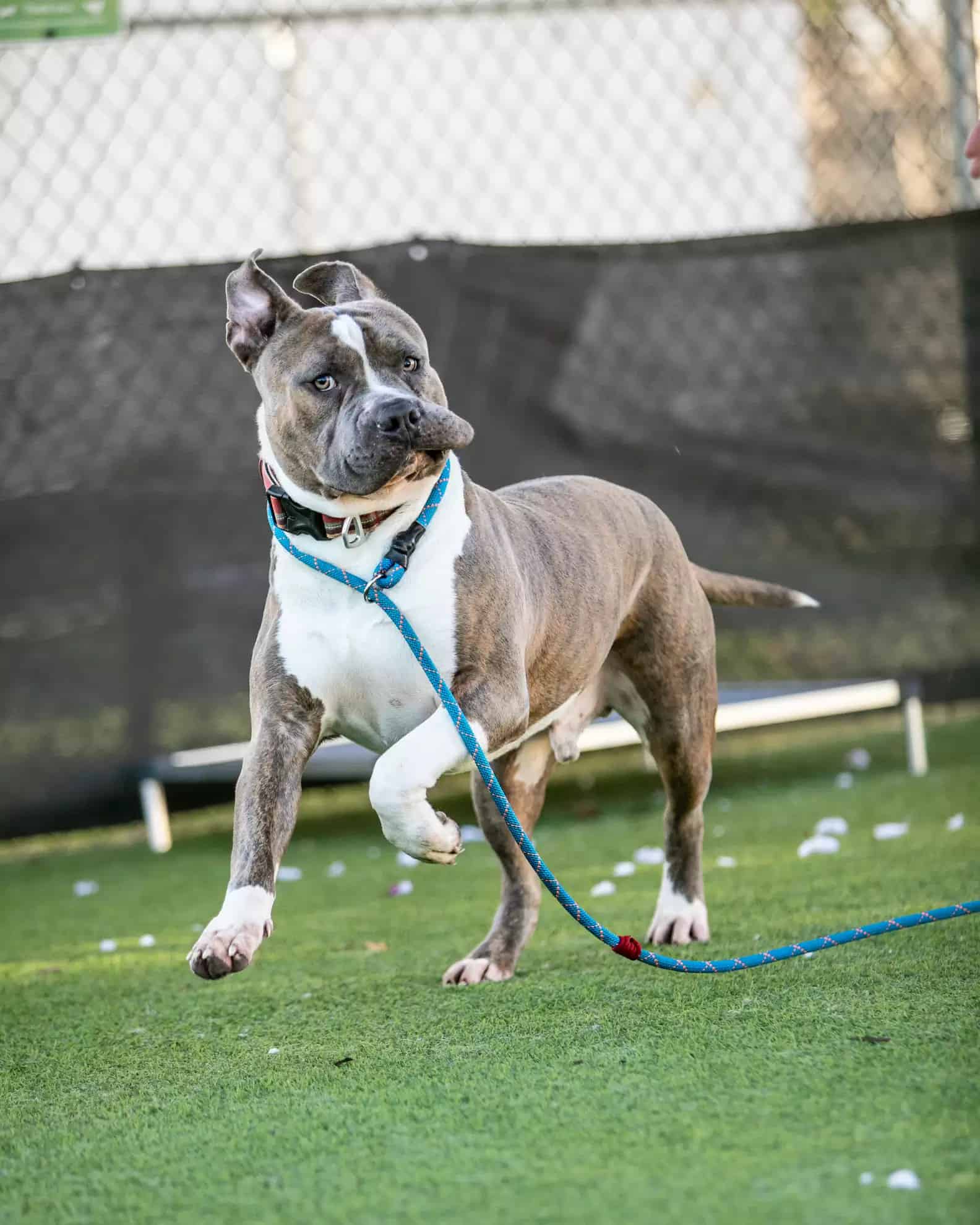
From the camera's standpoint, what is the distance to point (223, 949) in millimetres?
2451

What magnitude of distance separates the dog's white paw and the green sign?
3.64m

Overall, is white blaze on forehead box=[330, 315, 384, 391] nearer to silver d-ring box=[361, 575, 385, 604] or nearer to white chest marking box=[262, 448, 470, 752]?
white chest marking box=[262, 448, 470, 752]

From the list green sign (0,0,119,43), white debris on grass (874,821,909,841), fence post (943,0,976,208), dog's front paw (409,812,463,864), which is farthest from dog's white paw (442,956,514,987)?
fence post (943,0,976,208)

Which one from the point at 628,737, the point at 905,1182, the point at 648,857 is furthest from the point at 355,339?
the point at 628,737

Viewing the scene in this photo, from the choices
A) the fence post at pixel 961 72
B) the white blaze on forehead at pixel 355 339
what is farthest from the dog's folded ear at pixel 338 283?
the fence post at pixel 961 72

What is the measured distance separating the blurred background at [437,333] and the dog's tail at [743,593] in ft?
5.04

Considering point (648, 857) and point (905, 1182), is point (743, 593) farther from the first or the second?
point (905, 1182)

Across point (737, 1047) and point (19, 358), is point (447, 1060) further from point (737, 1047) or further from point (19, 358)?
point (19, 358)

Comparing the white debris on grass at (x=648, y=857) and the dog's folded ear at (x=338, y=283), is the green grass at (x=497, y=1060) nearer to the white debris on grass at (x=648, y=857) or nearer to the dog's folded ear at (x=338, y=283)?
the white debris on grass at (x=648, y=857)

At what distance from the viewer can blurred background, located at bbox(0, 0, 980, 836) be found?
5.25 metres

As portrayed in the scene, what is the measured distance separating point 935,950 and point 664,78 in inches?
181

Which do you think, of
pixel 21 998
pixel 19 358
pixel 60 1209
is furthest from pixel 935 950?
pixel 19 358

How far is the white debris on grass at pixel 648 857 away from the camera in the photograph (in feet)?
14.8

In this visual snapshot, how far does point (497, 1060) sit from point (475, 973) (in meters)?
0.70
